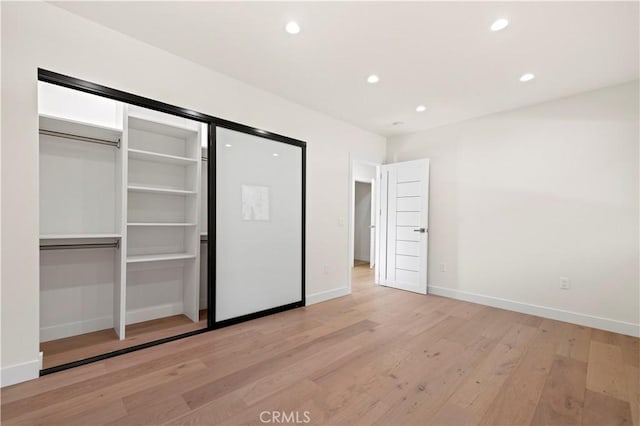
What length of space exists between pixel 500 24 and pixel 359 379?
280cm

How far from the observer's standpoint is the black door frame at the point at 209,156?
219 centimetres

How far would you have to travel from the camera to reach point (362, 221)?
7.92 m

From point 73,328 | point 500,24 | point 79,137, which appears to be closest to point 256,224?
point 79,137

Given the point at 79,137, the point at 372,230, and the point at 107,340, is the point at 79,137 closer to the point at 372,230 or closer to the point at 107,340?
the point at 107,340

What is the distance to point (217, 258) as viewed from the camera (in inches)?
119

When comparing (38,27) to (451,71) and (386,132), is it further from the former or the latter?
(386,132)

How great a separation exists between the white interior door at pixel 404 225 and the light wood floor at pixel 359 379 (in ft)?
4.99

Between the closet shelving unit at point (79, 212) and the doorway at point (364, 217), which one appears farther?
the doorway at point (364, 217)

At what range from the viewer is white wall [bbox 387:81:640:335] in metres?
3.07

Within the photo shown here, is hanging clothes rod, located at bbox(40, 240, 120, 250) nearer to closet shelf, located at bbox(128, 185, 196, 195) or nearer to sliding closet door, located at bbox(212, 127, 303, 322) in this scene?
closet shelf, located at bbox(128, 185, 196, 195)

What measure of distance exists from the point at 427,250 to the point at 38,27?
4832 millimetres

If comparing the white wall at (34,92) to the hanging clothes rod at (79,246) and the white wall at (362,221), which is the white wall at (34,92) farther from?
the white wall at (362,221)

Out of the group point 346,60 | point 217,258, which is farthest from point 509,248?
point 217,258

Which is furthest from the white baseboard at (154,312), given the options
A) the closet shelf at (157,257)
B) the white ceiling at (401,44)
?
the white ceiling at (401,44)
